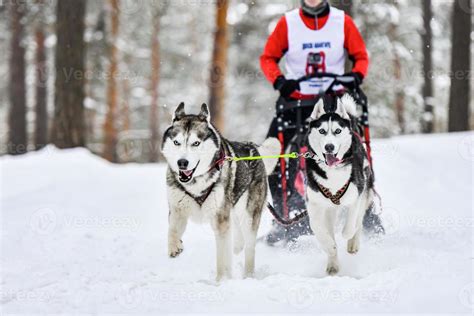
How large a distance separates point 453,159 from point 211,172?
5099mm

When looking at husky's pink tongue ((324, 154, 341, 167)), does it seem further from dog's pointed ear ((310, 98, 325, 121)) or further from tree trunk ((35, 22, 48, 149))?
tree trunk ((35, 22, 48, 149))

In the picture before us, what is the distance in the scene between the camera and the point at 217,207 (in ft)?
12.2

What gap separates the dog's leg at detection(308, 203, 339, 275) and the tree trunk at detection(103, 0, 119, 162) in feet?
44.9

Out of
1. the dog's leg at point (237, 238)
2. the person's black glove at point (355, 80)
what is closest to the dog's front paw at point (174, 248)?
the dog's leg at point (237, 238)

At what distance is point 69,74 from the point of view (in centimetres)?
893

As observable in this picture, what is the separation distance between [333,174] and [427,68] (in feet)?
42.9

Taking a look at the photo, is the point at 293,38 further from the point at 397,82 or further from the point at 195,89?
the point at 195,89

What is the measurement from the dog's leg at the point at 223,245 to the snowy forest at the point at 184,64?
19.7 feet

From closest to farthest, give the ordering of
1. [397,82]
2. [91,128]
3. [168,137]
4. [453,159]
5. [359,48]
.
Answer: [168,137], [359,48], [453,159], [397,82], [91,128]

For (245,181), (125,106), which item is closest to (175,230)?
(245,181)

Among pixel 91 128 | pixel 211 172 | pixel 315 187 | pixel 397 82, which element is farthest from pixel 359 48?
pixel 91 128

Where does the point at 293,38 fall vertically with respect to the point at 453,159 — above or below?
above

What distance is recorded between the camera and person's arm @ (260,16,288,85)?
16.3 feet

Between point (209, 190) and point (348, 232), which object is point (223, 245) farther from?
point (348, 232)
